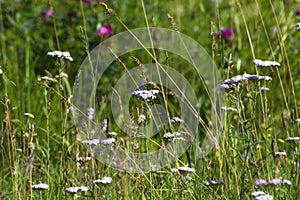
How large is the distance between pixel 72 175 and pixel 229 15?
8.57ft

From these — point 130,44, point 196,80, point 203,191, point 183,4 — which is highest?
point 183,4

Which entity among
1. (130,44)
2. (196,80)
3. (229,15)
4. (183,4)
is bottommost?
(196,80)

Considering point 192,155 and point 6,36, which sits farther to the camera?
point 6,36

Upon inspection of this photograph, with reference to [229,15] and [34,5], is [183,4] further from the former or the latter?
[34,5]

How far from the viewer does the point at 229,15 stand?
15.4 ft

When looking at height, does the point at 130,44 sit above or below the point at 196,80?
above

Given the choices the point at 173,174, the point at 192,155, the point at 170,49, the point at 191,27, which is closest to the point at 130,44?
the point at 170,49

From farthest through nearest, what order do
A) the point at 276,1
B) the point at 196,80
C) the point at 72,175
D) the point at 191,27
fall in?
the point at 276,1
the point at 191,27
the point at 196,80
the point at 72,175

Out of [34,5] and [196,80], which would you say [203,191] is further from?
[34,5]

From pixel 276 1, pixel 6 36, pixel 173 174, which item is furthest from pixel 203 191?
pixel 276 1

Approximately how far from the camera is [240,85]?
2.03 m

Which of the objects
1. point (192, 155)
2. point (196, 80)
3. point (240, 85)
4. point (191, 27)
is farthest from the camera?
point (191, 27)

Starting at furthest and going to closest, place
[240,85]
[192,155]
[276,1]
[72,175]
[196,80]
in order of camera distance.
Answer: [276,1]
[196,80]
[192,155]
[72,175]
[240,85]

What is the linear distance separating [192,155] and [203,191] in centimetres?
79
